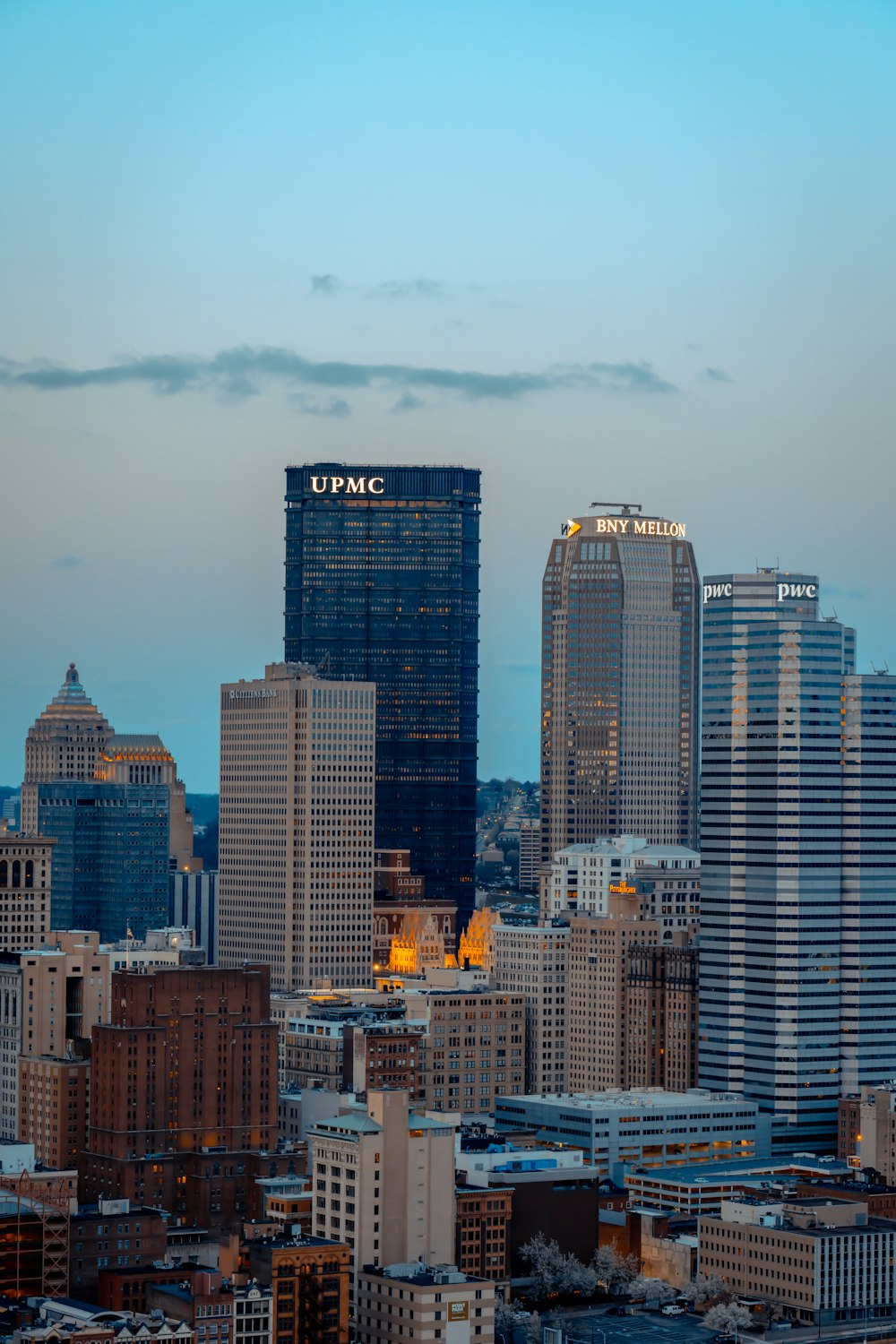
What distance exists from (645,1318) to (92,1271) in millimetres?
33808

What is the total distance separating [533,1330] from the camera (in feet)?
637

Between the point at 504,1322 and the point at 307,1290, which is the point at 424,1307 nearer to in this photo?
the point at 307,1290

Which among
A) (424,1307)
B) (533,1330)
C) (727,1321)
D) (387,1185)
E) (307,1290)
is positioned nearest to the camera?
(424,1307)

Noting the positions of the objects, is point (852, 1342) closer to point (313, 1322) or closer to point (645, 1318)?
point (645, 1318)

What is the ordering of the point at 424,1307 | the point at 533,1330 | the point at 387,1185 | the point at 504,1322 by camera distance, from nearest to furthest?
the point at 424,1307
the point at 387,1185
the point at 533,1330
the point at 504,1322

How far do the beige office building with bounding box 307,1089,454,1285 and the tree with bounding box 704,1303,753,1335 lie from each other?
1629 cm


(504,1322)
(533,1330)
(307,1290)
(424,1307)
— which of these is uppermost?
(307,1290)

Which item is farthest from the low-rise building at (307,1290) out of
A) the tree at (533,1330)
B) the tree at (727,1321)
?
the tree at (727,1321)

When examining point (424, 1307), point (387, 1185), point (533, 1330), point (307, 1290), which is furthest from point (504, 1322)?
point (307, 1290)

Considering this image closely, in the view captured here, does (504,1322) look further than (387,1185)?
Yes

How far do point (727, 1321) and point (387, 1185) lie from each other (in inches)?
885

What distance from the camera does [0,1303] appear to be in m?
185

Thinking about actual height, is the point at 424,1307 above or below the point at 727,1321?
above

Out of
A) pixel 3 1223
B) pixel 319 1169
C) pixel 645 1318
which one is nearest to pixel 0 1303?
pixel 3 1223
